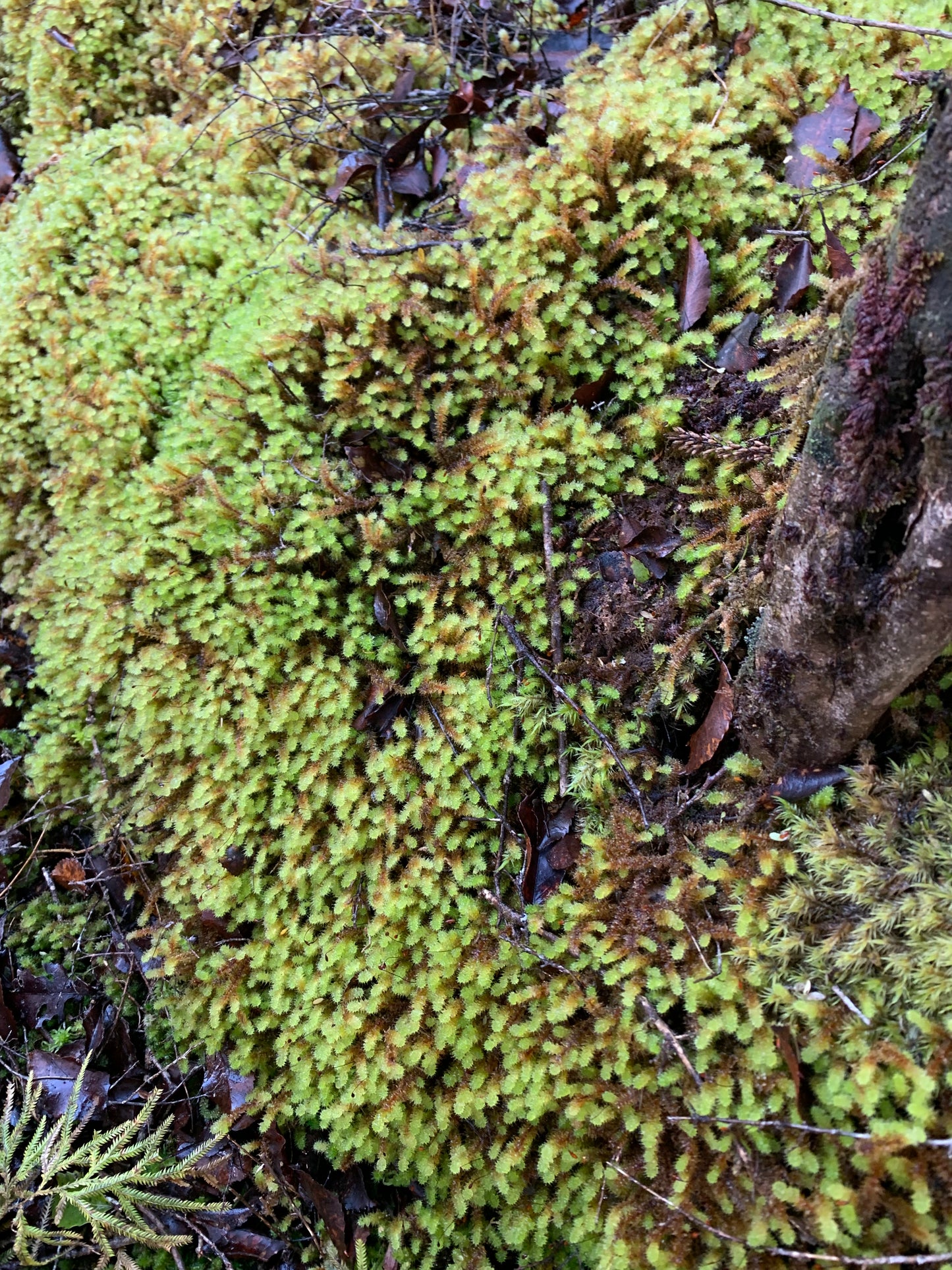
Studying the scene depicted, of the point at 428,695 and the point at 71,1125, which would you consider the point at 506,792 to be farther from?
the point at 71,1125

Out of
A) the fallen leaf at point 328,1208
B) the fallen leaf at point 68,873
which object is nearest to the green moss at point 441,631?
the fallen leaf at point 328,1208

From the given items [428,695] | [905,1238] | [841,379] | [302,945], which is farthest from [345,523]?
[905,1238]

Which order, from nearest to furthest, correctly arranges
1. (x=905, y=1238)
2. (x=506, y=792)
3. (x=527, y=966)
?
(x=905, y=1238)
(x=527, y=966)
(x=506, y=792)

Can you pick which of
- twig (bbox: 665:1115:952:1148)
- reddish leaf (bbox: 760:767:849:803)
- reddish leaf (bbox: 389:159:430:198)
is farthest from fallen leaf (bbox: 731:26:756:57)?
twig (bbox: 665:1115:952:1148)

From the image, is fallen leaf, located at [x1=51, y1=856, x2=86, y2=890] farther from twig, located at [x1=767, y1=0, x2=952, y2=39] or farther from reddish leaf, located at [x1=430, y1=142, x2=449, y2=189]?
reddish leaf, located at [x1=430, y1=142, x2=449, y2=189]

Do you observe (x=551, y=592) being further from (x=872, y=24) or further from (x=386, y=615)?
(x=872, y=24)

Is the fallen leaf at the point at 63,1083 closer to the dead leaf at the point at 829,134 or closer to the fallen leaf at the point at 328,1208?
the fallen leaf at the point at 328,1208

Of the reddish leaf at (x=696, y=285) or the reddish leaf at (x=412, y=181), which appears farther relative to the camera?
the reddish leaf at (x=412, y=181)
